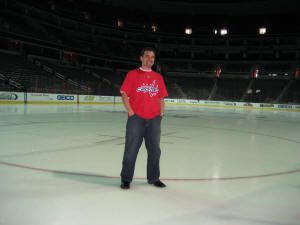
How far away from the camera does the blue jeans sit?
3.66 m

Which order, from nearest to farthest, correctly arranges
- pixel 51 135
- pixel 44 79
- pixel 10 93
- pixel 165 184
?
pixel 165 184, pixel 51 135, pixel 10 93, pixel 44 79

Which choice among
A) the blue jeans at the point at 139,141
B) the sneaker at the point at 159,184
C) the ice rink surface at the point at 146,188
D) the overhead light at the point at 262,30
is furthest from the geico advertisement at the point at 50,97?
the overhead light at the point at 262,30

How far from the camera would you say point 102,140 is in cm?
768

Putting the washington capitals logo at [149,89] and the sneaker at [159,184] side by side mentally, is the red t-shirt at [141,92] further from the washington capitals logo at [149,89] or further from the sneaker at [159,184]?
the sneaker at [159,184]

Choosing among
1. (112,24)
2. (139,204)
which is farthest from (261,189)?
(112,24)

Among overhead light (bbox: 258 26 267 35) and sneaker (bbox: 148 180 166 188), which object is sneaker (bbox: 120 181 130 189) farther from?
overhead light (bbox: 258 26 267 35)

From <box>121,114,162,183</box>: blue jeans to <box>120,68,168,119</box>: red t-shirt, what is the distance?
10cm

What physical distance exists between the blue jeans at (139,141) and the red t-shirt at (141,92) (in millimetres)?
99

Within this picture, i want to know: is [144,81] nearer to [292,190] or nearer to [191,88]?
[292,190]

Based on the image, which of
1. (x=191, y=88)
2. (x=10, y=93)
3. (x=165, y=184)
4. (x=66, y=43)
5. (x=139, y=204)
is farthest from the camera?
(x=191, y=88)

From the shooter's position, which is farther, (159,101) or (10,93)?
(10,93)

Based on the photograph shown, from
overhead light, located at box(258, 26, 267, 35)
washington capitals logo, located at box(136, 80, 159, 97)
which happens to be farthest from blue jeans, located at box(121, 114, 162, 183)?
overhead light, located at box(258, 26, 267, 35)

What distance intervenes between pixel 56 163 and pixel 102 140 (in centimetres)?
278

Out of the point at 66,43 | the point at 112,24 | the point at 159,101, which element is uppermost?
the point at 112,24
